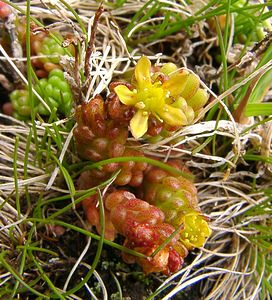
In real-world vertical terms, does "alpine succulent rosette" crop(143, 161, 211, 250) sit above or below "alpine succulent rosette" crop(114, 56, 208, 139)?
below

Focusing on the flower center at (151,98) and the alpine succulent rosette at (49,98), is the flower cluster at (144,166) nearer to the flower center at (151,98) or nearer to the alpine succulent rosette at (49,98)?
the flower center at (151,98)

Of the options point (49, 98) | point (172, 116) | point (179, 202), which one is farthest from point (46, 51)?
point (179, 202)

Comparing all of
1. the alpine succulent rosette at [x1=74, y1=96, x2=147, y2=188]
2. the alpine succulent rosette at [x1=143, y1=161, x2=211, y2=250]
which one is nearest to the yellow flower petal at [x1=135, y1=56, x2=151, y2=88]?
the alpine succulent rosette at [x1=74, y1=96, x2=147, y2=188]

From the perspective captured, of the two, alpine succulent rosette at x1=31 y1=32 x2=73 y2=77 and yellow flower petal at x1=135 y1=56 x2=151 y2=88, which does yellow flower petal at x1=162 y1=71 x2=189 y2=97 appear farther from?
alpine succulent rosette at x1=31 y1=32 x2=73 y2=77

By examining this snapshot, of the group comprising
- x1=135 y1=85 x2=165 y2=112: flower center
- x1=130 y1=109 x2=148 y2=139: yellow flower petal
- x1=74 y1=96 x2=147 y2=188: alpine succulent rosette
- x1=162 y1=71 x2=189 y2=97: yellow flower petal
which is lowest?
x1=74 y1=96 x2=147 y2=188: alpine succulent rosette

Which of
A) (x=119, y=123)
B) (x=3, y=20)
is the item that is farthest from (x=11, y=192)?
(x=3, y=20)

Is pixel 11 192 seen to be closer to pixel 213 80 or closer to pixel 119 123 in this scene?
pixel 119 123

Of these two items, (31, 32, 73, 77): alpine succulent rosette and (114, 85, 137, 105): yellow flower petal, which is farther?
(31, 32, 73, 77): alpine succulent rosette

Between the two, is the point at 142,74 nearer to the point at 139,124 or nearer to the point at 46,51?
the point at 139,124
